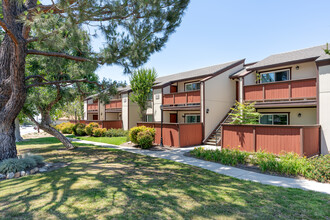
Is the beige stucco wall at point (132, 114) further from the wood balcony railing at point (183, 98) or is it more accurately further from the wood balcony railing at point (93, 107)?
the wood balcony railing at point (93, 107)

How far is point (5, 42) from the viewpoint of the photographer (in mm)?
8844

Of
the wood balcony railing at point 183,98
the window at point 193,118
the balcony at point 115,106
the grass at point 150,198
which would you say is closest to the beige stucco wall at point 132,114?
the balcony at point 115,106

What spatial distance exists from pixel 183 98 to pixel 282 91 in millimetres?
7835

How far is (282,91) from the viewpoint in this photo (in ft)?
41.8

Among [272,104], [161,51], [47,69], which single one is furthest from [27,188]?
[272,104]

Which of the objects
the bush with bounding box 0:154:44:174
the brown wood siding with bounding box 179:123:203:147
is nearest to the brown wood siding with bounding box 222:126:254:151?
the brown wood siding with bounding box 179:123:203:147

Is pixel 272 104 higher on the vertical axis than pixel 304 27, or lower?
lower

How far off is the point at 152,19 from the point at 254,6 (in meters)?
8.18

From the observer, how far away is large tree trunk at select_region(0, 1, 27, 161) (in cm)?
812

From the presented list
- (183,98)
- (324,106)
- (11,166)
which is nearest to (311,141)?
(324,106)

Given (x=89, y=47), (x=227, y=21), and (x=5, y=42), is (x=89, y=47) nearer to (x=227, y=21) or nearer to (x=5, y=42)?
(x=5, y=42)

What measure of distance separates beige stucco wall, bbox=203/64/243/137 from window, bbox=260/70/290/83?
2914 mm

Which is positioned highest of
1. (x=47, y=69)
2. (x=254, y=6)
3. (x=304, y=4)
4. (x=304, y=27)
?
(x=254, y=6)

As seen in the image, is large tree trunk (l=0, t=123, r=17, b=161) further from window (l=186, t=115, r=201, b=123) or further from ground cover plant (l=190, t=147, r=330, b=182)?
window (l=186, t=115, r=201, b=123)
